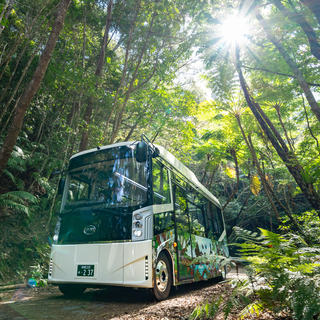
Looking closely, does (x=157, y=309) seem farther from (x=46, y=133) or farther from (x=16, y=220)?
(x=46, y=133)

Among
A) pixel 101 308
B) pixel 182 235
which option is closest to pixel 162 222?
pixel 182 235

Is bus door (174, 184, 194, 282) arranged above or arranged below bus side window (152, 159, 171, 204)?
below

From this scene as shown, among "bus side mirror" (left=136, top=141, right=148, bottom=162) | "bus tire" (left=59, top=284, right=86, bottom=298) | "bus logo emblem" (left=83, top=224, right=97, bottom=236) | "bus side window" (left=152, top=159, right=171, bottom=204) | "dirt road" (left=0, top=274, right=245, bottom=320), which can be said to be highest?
"bus side mirror" (left=136, top=141, right=148, bottom=162)

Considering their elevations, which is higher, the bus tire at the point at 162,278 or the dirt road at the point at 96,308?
the bus tire at the point at 162,278

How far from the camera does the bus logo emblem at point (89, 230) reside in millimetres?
5125

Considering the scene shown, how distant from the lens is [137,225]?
4867mm

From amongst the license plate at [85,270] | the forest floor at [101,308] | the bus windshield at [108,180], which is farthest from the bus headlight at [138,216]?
the forest floor at [101,308]

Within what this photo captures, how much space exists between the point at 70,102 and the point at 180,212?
8477 millimetres

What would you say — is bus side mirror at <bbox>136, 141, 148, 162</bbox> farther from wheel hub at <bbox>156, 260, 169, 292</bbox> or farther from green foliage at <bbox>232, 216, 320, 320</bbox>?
green foliage at <bbox>232, 216, 320, 320</bbox>

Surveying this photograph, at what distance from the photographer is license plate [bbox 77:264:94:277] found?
16.0 feet

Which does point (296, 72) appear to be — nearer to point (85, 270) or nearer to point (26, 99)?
point (85, 270)

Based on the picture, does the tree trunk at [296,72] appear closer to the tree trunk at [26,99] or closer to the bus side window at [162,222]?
the bus side window at [162,222]

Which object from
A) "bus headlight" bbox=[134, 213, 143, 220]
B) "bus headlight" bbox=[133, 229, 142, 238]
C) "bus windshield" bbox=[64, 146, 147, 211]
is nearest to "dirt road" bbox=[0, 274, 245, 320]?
"bus headlight" bbox=[133, 229, 142, 238]

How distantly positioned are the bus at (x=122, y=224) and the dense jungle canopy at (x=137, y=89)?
993 mm
